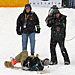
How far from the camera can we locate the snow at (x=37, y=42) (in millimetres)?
6305

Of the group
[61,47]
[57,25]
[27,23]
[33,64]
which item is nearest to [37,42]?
[27,23]

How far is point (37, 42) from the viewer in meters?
10.8

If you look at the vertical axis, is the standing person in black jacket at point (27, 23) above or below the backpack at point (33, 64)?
above

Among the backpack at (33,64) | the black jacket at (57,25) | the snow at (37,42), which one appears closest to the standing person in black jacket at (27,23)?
the black jacket at (57,25)

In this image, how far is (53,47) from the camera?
6.93 m

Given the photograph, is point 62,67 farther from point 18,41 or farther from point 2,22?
point 2,22

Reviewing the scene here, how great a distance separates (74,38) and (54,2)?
23.5 feet

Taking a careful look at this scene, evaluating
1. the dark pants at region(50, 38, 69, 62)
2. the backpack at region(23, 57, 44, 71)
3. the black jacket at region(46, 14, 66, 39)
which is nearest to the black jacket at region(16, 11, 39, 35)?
the black jacket at region(46, 14, 66, 39)

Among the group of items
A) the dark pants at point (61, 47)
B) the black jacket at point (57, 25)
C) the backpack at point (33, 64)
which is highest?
the black jacket at point (57, 25)

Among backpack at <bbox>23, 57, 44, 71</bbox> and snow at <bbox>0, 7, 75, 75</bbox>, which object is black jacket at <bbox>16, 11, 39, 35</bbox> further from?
backpack at <bbox>23, 57, 44, 71</bbox>

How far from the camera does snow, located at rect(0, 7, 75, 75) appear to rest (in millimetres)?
6305

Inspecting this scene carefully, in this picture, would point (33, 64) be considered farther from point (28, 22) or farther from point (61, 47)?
point (28, 22)

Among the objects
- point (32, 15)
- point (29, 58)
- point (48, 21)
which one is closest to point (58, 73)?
point (29, 58)

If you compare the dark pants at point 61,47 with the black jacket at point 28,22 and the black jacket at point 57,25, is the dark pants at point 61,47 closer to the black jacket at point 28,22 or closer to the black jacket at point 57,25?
the black jacket at point 57,25
